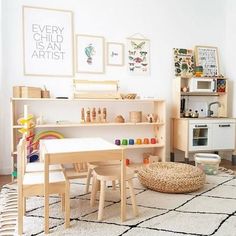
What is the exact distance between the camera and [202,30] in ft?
14.6

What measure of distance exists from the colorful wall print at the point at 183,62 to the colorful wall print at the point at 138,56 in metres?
0.49

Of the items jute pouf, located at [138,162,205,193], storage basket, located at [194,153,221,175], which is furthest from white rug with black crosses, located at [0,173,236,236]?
storage basket, located at [194,153,221,175]

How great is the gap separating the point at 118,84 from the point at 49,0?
5.00 ft

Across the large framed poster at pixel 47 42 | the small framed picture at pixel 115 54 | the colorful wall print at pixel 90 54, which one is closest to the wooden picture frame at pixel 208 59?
the small framed picture at pixel 115 54

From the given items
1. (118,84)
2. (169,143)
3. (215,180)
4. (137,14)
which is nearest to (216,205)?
(215,180)

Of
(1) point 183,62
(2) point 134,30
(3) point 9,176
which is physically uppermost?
(2) point 134,30

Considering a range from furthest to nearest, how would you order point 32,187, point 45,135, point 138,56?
point 138,56 → point 45,135 → point 32,187

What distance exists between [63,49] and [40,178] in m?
2.25

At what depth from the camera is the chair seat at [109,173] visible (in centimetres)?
208

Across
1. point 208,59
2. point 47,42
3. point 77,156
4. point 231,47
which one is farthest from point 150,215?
point 231,47

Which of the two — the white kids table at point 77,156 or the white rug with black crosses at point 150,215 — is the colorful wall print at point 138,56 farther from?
the white kids table at point 77,156

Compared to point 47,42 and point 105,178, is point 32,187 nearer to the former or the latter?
point 105,178

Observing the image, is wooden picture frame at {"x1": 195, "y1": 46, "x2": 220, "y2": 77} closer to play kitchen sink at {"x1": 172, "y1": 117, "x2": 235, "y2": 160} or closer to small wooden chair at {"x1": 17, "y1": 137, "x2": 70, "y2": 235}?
play kitchen sink at {"x1": 172, "y1": 117, "x2": 235, "y2": 160}

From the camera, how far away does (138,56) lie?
161 inches
